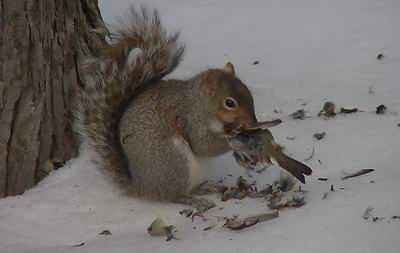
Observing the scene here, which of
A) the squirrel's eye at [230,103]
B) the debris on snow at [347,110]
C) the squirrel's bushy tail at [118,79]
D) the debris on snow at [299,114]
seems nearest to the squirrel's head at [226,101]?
the squirrel's eye at [230,103]

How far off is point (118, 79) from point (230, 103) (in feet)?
1.60

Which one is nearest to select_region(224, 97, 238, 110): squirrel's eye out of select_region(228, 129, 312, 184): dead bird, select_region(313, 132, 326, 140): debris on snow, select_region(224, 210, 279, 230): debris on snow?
select_region(228, 129, 312, 184): dead bird

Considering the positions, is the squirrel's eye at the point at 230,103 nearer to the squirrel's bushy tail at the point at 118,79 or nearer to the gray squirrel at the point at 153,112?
the gray squirrel at the point at 153,112

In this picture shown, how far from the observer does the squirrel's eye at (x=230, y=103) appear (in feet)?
9.77

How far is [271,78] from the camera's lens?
4.27 meters

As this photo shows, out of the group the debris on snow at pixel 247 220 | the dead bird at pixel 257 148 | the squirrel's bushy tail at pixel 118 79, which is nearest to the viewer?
the debris on snow at pixel 247 220

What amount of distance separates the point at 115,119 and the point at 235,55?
4.91 feet

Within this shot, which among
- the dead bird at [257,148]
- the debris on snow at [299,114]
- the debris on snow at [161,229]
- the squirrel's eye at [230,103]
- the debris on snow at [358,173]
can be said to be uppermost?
the squirrel's eye at [230,103]

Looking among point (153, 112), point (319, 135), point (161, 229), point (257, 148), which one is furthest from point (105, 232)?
point (319, 135)

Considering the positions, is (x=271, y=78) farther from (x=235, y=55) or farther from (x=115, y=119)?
(x=115, y=119)

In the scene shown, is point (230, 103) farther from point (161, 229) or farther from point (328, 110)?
point (328, 110)

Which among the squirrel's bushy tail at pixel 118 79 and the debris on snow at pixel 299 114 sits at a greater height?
the squirrel's bushy tail at pixel 118 79

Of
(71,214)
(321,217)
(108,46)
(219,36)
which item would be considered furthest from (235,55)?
(321,217)

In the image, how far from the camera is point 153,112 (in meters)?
3.11
